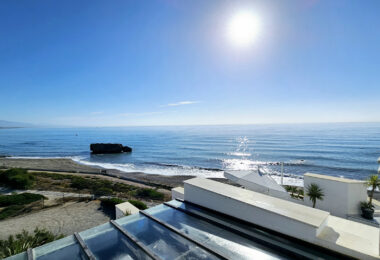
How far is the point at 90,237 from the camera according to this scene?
3812 millimetres

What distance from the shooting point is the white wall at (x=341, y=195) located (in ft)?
27.7

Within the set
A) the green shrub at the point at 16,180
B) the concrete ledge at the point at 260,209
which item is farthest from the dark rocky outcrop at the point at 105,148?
the concrete ledge at the point at 260,209

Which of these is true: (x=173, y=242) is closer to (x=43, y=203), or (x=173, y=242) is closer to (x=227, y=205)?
(x=227, y=205)

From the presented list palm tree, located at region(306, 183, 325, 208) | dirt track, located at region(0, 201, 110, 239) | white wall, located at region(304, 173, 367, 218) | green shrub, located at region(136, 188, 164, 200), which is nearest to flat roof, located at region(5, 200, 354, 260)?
palm tree, located at region(306, 183, 325, 208)

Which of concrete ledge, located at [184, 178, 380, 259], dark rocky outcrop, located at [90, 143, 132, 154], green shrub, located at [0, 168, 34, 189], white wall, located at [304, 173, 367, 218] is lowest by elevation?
dark rocky outcrop, located at [90, 143, 132, 154]

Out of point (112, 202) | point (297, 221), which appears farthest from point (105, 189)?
point (297, 221)

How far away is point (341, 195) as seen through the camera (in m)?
8.59

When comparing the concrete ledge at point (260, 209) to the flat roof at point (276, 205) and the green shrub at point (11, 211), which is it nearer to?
the flat roof at point (276, 205)

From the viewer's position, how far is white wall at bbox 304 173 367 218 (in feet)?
27.7

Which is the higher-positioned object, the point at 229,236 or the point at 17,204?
the point at 229,236

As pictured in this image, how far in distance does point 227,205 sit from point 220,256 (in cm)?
172

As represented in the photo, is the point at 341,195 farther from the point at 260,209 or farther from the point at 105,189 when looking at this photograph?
the point at 105,189

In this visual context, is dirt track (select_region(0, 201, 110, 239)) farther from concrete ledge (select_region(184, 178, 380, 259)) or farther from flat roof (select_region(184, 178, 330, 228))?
concrete ledge (select_region(184, 178, 380, 259))

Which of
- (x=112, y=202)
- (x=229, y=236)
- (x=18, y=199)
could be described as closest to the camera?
(x=229, y=236)
